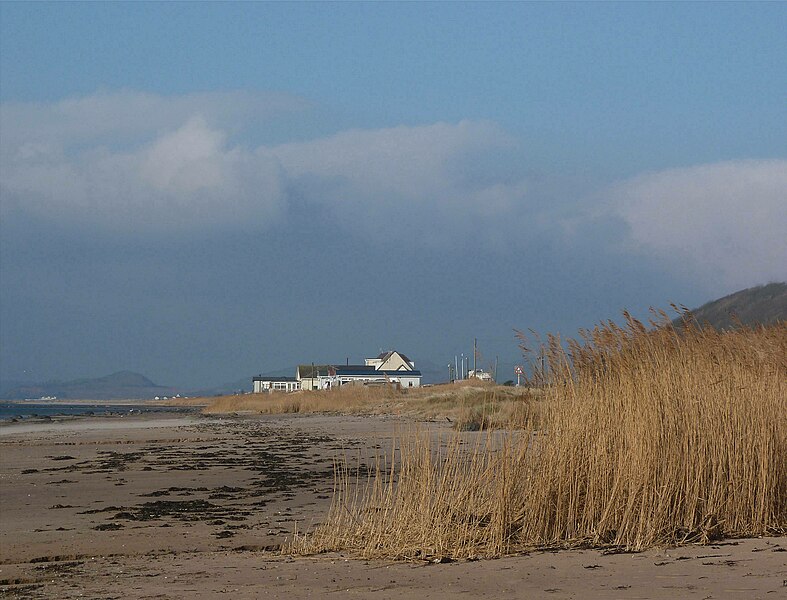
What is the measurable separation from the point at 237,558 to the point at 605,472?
3.36 metres

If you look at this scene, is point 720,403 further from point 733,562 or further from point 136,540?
point 136,540

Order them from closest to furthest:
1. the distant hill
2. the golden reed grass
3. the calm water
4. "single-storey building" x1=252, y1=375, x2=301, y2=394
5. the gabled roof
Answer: the golden reed grass
the distant hill
the calm water
the gabled roof
"single-storey building" x1=252, y1=375, x2=301, y2=394

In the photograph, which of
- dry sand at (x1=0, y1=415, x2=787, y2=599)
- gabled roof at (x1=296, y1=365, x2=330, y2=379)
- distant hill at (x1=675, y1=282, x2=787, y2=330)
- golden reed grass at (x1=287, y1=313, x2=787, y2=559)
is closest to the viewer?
dry sand at (x1=0, y1=415, x2=787, y2=599)

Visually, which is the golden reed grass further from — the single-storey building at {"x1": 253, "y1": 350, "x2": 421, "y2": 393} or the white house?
the white house

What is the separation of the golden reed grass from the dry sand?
1.22 feet

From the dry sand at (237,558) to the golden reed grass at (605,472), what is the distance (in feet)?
1.22

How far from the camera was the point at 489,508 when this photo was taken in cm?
845

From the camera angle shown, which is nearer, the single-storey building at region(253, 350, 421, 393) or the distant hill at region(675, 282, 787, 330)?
the distant hill at region(675, 282, 787, 330)

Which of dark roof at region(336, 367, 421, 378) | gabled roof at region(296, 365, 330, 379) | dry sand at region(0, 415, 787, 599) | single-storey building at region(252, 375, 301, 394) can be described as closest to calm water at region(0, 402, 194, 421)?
gabled roof at region(296, 365, 330, 379)

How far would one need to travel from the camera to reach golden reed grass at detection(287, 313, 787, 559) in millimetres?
8211

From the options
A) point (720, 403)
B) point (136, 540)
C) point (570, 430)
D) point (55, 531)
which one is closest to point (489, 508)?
point (570, 430)

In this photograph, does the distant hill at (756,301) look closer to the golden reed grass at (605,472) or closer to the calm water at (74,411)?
the calm water at (74,411)

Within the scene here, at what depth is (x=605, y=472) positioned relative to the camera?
8422mm

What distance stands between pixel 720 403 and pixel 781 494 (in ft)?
3.27
